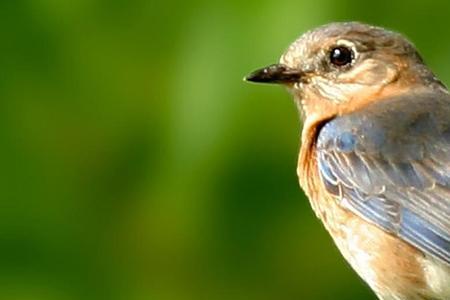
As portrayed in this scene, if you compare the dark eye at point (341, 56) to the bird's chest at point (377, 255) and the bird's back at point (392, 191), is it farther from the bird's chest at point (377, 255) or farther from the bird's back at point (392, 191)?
the bird's chest at point (377, 255)

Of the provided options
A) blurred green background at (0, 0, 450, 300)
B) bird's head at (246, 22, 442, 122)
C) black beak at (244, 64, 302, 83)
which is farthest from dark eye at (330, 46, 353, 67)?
blurred green background at (0, 0, 450, 300)

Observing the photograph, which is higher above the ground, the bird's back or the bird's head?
the bird's head

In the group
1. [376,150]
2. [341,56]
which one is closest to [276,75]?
[341,56]

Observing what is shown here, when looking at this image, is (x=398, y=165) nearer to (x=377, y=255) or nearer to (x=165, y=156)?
(x=377, y=255)

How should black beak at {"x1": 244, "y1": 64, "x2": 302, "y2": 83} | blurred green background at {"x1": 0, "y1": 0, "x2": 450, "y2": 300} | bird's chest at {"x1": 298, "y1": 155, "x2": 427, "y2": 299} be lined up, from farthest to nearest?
blurred green background at {"x1": 0, "y1": 0, "x2": 450, "y2": 300}
black beak at {"x1": 244, "y1": 64, "x2": 302, "y2": 83}
bird's chest at {"x1": 298, "y1": 155, "x2": 427, "y2": 299}

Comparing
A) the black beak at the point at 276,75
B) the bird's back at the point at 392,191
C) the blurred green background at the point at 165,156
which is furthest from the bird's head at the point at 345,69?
the blurred green background at the point at 165,156

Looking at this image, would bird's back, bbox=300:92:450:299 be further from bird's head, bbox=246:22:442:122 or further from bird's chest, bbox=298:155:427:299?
bird's head, bbox=246:22:442:122
